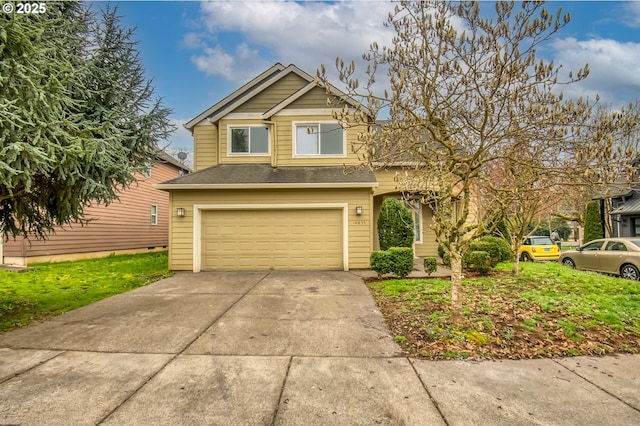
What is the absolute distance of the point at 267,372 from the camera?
3.43 meters

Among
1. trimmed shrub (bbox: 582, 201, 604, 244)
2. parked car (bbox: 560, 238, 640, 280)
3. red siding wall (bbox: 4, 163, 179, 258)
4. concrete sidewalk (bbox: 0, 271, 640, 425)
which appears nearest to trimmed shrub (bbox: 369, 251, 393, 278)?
concrete sidewalk (bbox: 0, 271, 640, 425)

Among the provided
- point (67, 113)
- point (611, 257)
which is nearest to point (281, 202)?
point (67, 113)

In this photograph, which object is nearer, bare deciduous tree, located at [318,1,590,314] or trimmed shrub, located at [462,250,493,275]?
bare deciduous tree, located at [318,1,590,314]

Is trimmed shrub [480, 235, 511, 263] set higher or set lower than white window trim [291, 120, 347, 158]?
lower

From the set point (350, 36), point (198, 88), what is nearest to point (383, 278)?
point (350, 36)

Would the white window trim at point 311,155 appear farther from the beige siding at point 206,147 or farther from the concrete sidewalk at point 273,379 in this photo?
the concrete sidewalk at point 273,379

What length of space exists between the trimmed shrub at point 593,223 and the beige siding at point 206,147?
1913cm

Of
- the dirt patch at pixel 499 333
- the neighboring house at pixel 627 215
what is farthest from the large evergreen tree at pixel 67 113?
the neighboring house at pixel 627 215

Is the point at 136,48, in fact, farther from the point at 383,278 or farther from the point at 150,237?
the point at 150,237

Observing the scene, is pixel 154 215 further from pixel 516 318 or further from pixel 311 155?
pixel 516 318

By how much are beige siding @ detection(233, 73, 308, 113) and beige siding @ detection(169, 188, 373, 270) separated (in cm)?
380

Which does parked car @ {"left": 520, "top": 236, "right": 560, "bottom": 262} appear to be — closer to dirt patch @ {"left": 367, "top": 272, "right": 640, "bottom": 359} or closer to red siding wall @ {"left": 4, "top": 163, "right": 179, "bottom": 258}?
dirt patch @ {"left": 367, "top": 272, "right": 640, "bottom": 359}

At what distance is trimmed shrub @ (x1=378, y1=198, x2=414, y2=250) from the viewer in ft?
33.4

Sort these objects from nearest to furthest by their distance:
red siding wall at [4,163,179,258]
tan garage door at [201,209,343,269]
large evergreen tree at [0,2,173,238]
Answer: large evergreen tree at [0,2,173,238] → tan garage door at [201,209,343,269] → red siding wall at [4,163,179,258]
